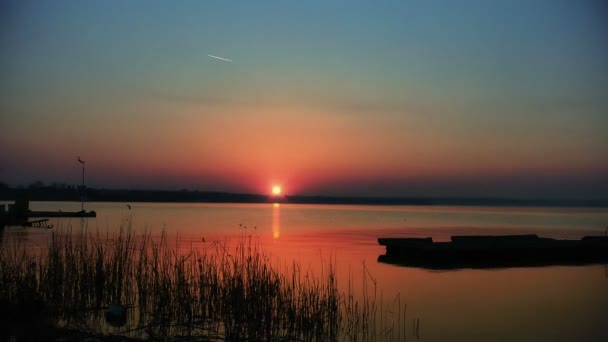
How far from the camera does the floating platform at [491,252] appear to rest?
71.5 ft

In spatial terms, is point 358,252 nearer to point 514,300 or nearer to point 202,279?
point 514,300

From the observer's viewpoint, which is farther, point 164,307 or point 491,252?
point 491,252

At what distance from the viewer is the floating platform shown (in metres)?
21.8

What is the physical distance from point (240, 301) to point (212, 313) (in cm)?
97

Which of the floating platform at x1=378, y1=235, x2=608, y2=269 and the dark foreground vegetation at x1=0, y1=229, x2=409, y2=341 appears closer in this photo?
the dark foreground vegetation at x1=0, y1=229, x2=409, y2=341

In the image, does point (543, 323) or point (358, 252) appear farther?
point (358, 252)

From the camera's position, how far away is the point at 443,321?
1295 centimetres

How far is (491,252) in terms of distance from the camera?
2273cm

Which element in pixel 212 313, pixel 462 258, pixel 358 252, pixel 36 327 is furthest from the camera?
pixel 358 252

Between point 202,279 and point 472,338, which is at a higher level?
point 202,279

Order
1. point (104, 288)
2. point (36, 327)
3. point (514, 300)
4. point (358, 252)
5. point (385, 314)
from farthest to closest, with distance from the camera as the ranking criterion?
point (358, 252) → point (514, 300) → point (385, 314) → point (104, 288) → point (36, 327)

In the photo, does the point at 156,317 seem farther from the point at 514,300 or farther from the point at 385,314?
the point at 514,300

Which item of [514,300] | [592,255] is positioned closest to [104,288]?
[514,300]

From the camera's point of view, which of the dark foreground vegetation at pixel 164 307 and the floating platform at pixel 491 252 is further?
the floating platform at pixel 491 252
